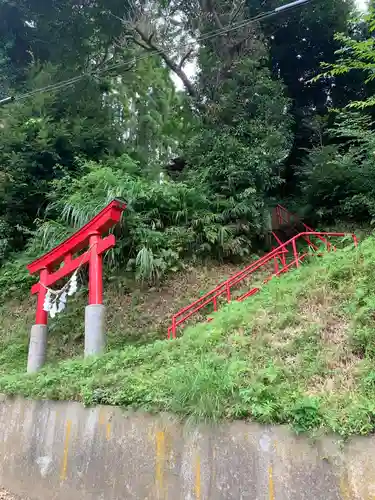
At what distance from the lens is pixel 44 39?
1537 cm

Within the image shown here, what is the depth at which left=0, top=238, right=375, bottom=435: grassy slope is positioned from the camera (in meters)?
3.29

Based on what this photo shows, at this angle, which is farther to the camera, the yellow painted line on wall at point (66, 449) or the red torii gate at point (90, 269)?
the red torii gate at point (90, 269)

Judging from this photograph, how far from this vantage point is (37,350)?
7.19m

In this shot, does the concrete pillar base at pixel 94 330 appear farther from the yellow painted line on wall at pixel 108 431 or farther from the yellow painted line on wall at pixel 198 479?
the yellow painted line on wall at pixel 198 479

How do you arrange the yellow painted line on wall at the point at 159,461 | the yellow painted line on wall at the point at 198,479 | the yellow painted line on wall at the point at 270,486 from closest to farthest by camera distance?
the yellow painted line on wall at the point at 270,486 → the yellow painted line on wall at the point at 198,479 → the yellow painted line on wall at the point at 159,461

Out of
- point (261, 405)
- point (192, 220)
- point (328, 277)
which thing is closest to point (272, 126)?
point (192, 220)

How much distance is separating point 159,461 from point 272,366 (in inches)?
57.7

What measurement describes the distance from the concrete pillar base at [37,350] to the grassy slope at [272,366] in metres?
1.11

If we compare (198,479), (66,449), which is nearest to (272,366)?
(198,479)

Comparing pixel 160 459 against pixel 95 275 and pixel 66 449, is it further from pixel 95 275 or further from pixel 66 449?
pixel 95 275

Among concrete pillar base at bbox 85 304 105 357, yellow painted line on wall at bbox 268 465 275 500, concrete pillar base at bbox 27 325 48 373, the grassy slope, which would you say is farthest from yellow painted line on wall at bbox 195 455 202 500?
concrete pillar base at bbox 27 325 48 373

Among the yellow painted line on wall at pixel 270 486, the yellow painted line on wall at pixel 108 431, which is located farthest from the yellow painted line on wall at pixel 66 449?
the yellow painted line on wall at pixel 270 486

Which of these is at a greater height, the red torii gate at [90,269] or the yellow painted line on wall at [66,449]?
the red torii gate at [90,269]

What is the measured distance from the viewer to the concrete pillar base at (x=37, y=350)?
7.11m
